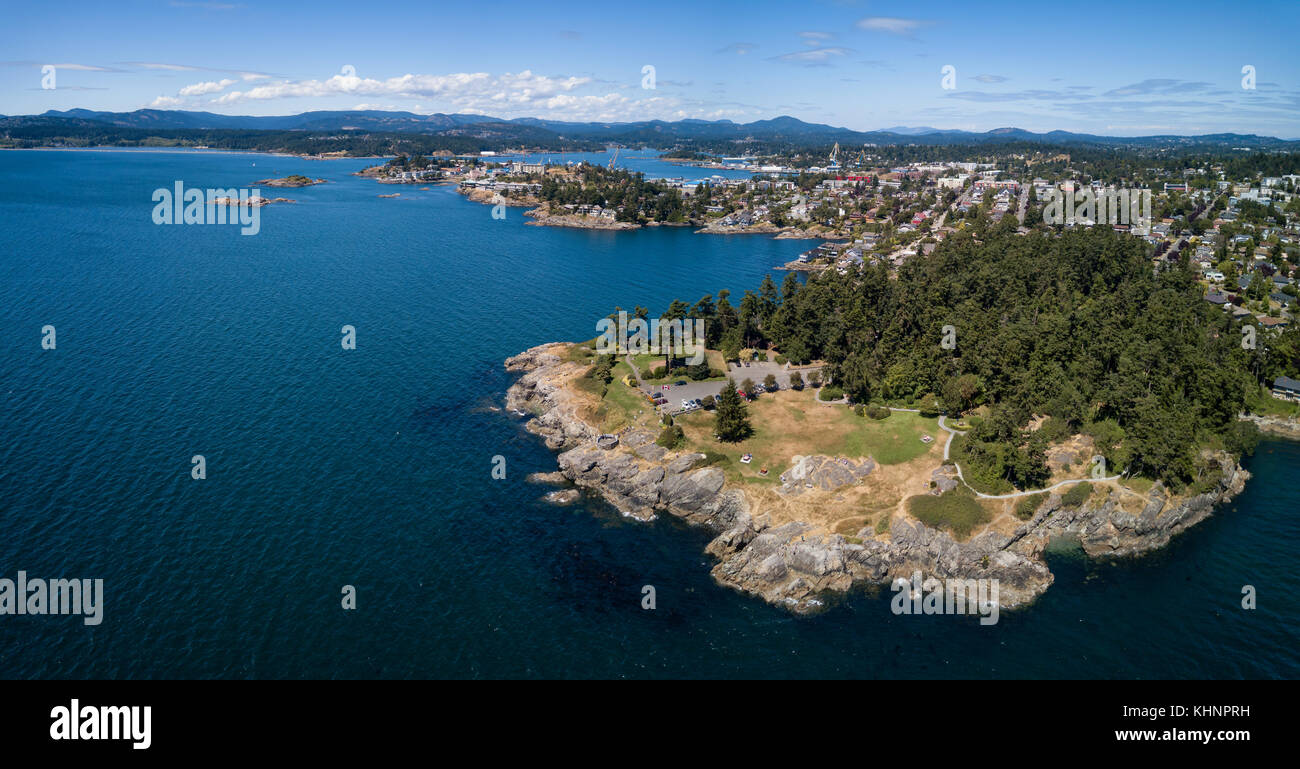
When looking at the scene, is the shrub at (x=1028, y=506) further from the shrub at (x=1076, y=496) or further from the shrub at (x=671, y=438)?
the shrub at (x=671, y=438)

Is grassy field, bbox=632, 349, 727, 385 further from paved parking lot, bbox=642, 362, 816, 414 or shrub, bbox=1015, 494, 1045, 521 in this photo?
shrub, bbox=1015, 494, 1045, 521

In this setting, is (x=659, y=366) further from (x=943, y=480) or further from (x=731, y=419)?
(x=943, y=480)

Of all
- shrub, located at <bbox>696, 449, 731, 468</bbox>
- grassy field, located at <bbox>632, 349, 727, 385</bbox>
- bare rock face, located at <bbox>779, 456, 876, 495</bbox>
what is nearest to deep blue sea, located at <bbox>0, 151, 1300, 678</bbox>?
shrub, located at <bbox>696, 449, 731, 468</bbox>

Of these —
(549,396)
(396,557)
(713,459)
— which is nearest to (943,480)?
(713,459)

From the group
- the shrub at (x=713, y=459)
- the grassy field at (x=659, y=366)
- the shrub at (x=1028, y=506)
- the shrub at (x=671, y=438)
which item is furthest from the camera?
the grassy field at (x=659, y=366)

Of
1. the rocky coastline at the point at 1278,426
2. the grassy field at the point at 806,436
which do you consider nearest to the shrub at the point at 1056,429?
the grassy field at the point at 806,436
